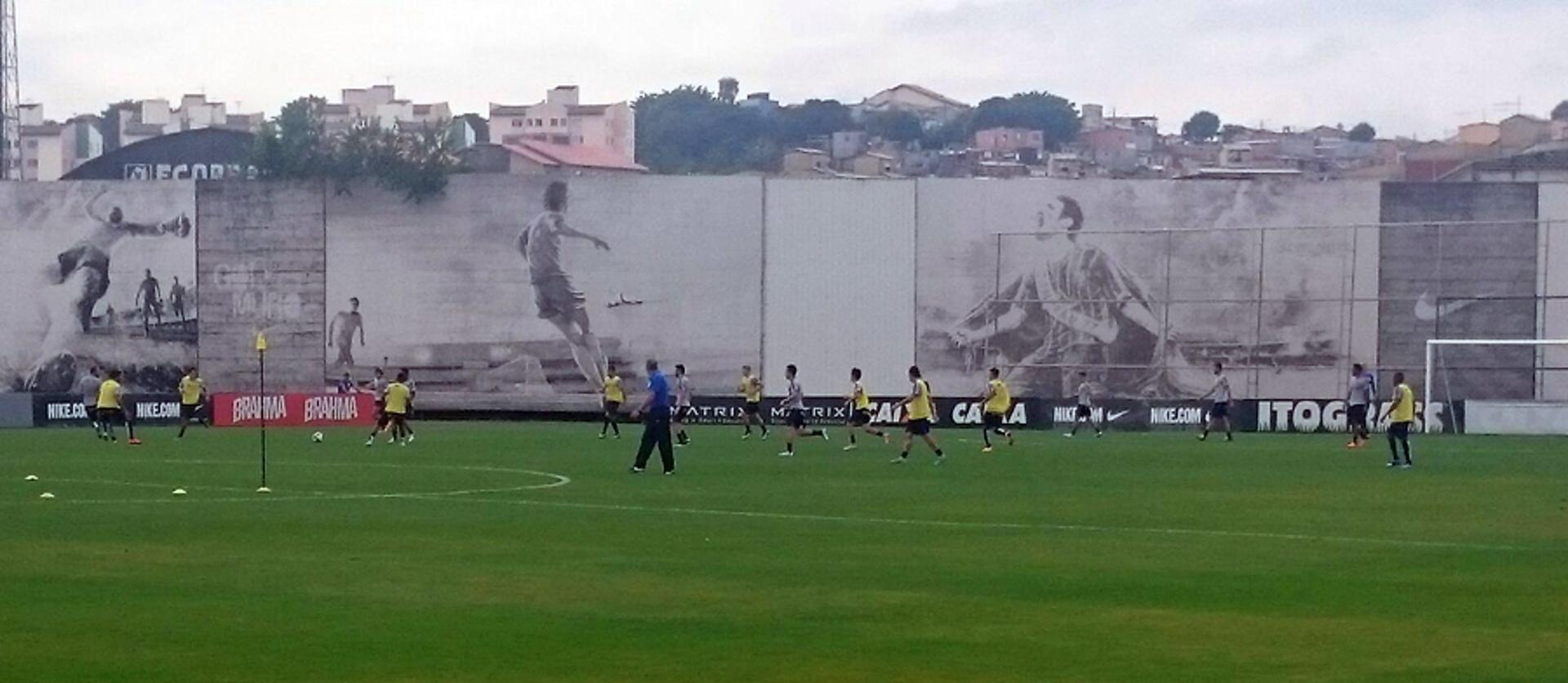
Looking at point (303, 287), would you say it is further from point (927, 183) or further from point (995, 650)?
point (995, 650)

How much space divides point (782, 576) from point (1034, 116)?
144 meters

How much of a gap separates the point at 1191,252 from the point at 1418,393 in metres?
8.89

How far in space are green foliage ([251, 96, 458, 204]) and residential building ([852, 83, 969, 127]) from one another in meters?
68.7

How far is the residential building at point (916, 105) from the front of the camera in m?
160

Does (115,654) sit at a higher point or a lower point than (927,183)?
lower

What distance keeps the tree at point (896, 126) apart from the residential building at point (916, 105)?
225 cm

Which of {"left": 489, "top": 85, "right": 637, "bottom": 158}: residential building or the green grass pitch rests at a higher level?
{"left": 489, "top": 85, "right": 637, "bottom": 158}: residential building

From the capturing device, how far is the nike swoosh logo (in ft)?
261

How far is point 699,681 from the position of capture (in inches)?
548

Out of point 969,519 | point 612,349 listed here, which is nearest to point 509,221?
point 612,349

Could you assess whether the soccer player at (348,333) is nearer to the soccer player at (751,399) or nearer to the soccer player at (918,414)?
the soccer player at (751,399)

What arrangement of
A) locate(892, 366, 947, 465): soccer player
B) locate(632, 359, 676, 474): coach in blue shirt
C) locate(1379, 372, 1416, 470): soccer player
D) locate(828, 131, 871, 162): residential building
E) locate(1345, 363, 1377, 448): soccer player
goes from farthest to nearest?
locate(828, 131, 871, 162): residential building < locate(1345, 363, 1377, 448): soccer player < locate(892, 366, 947, 465): soccer player < locate(1379, 372, 1416, 470): soccer player < locate(632, 359, 676, 474): coach in blue shirt

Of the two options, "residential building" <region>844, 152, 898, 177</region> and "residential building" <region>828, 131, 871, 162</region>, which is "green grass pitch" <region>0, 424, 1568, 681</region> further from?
"residential building" <region>828, 131, 871, 162</region>

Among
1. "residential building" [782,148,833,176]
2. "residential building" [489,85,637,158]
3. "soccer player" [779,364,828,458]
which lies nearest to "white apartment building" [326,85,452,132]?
"residential building" [489,85,637,158]
